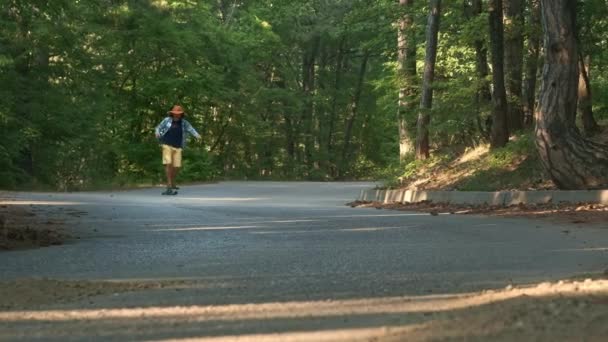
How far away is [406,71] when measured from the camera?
2436 cm

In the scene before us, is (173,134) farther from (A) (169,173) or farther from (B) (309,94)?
(B) (309,94)

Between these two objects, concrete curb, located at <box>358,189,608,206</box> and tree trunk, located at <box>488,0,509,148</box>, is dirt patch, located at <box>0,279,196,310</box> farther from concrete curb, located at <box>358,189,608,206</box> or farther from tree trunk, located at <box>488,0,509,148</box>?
tree trunk, located at <box>488,0,509,148</box>

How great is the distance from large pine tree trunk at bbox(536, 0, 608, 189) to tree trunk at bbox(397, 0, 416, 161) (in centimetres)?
934

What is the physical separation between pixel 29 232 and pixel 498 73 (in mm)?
11844

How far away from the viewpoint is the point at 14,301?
5.42 metres

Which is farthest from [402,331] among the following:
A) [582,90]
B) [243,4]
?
[243,4]

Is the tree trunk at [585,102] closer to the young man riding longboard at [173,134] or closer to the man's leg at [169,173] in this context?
the young man riding longboard at [173,134]

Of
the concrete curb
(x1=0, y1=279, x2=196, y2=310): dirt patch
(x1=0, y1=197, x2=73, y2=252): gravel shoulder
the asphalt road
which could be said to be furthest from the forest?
(x1=0, y1=279, x2=196, y2=310): dirt patch

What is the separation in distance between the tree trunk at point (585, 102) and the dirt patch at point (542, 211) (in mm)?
4474

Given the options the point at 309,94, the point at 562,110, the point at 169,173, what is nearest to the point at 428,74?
the point at 169,173

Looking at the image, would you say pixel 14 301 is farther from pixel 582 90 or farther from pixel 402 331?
pixel 582 90

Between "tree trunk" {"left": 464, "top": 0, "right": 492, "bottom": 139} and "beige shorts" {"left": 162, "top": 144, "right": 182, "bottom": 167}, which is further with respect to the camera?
"beige shorts" {"left": 162, "top": 144, "right": 182, "bottom": 167}

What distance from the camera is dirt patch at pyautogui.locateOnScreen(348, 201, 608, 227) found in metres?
11.1

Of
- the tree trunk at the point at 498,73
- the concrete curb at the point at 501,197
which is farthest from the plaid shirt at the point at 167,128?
the tree trunk at the point at 498,73
